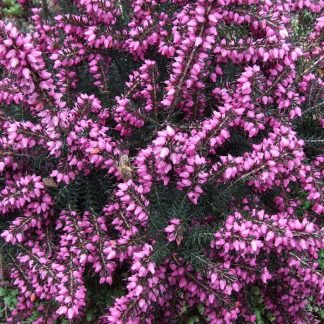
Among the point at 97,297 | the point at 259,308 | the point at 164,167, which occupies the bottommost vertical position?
the point at 97,297

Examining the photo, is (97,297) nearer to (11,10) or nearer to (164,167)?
(164,167)

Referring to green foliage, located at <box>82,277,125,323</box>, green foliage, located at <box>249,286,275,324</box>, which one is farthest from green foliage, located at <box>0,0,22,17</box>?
green foliage, located at <box>249,286,275,324</box>

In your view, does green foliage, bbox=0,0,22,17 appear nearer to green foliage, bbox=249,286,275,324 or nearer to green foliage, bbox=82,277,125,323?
green foliage, bbox=82,277,125,323

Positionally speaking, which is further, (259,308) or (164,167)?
(259,308)

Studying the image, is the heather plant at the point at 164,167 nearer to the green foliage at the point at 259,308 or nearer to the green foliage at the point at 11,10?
the green foliage at the point at 259,308

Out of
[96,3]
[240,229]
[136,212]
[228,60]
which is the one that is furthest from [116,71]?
[240,229]

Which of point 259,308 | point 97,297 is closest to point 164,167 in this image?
point 97,297

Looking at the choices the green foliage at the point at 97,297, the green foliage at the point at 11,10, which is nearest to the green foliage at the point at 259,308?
the green foliage at the point at 97,297

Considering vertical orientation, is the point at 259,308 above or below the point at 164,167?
below

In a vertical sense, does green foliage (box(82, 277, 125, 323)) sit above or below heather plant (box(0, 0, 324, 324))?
below

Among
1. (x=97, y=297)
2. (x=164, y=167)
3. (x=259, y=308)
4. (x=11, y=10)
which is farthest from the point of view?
(x=11, y=10)
